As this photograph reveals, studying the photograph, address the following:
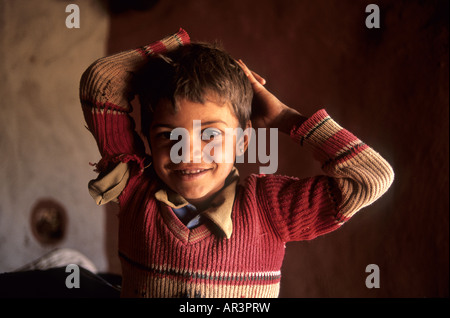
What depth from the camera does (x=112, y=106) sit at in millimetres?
470

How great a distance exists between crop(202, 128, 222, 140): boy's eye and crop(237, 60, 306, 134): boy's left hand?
9 cm

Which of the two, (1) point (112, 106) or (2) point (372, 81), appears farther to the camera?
(2) point (372, 81)

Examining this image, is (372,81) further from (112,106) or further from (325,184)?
(112,106)

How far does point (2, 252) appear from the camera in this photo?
29.6 inches

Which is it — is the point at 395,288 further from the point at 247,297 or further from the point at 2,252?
the point at 2,252

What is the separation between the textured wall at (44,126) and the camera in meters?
0.62

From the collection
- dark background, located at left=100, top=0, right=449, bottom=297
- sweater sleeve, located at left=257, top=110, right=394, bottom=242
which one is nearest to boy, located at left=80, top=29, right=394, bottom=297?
sweater sleeve, located at left=257, top=110, right=394, bottom=242

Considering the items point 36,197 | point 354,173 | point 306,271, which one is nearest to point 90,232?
point 36,197

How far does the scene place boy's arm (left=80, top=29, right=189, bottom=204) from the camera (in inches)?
18.0

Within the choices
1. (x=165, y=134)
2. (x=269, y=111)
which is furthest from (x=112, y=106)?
(x=269, y=111)

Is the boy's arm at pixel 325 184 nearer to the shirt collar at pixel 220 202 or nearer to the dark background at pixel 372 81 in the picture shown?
the shirt collar at pixel 220 202

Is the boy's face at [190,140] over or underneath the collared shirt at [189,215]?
over

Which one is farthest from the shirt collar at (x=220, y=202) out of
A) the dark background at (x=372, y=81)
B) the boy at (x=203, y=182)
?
the dark background at (x=372, y=81)

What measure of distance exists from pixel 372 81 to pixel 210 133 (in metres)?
0.36
